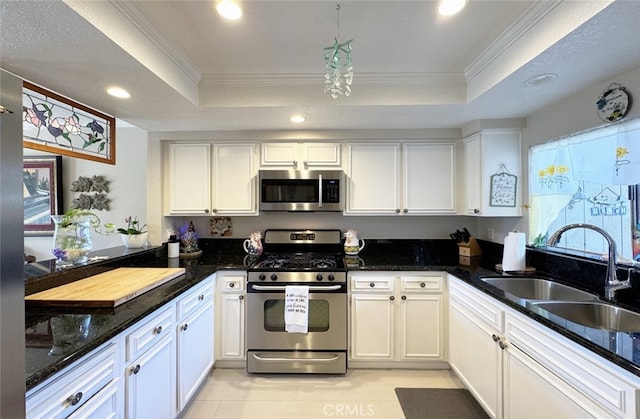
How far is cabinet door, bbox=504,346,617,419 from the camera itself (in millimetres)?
1147

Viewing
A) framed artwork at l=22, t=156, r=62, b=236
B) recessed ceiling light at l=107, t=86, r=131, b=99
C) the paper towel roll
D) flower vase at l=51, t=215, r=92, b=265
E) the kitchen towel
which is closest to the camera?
recessed ceiling light at l=107, t=86, r=131, b=99

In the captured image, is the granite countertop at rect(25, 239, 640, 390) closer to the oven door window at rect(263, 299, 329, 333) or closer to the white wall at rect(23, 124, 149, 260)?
the oven door window at rect(263, 299, 329, 333)

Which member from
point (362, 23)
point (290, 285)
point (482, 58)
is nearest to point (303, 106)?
point (362, 23)

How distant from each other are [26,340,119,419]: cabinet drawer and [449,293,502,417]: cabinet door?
1993 millimetres

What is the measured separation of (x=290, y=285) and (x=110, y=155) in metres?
1.84

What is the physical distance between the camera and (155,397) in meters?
1.54

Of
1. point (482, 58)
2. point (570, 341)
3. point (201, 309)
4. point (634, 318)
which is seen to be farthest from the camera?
point (201, 309)

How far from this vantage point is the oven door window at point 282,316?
2.42 meters

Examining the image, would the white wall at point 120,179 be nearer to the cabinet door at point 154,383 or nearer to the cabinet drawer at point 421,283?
the cabinet door at point 154,383

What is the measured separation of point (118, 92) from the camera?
1878mm

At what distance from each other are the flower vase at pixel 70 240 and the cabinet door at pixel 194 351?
34.0 inches

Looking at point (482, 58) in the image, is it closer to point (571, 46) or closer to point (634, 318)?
point (571, 46)

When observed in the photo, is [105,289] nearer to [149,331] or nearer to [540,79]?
[149,331]

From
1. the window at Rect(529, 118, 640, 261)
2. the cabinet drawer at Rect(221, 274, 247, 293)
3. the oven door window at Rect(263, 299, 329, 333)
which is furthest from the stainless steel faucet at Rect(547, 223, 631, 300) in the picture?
the cabinet drawer at Rect(221, 274, 247, 293)
